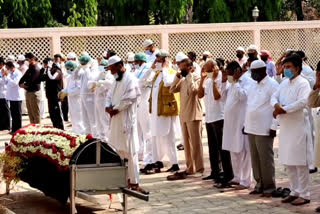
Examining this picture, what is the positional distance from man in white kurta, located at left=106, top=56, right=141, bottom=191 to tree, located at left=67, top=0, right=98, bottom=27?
19424 mm

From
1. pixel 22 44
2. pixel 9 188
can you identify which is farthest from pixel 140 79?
pixel 22 44

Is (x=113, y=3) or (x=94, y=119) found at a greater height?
(x=113, y=3)

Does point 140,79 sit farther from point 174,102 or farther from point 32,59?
point 32,59

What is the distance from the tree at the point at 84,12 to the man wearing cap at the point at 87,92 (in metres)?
14.0

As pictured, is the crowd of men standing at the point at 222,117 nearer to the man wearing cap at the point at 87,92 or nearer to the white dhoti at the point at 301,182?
the white dhoti at the point at 301,182

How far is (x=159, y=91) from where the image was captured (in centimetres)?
1161

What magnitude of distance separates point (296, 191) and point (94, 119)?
7.12m

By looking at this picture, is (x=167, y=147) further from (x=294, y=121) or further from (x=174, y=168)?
(x=294, y=121)

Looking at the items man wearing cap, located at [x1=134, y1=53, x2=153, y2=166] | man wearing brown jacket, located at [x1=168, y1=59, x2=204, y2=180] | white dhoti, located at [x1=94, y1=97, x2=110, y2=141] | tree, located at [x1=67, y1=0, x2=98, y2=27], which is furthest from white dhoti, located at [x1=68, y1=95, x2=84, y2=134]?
tree, located at [x1=67, y1=0, x2=98, y2=27]

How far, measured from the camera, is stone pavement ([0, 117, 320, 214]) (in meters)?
9.05

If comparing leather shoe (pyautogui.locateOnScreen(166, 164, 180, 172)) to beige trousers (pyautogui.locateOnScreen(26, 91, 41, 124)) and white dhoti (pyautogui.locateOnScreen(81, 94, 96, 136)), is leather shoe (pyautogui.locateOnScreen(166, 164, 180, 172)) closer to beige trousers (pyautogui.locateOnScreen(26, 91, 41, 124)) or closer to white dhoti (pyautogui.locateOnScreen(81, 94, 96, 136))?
white dhoti (pyautogui.locateOnScreen(81, 94, 96, 136))

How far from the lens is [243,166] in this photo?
1027cm

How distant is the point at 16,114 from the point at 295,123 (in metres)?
9.90

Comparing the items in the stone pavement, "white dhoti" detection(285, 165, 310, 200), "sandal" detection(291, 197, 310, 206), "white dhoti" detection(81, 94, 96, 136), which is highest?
"white dhoti" detection(81, 94, 96, 136)
